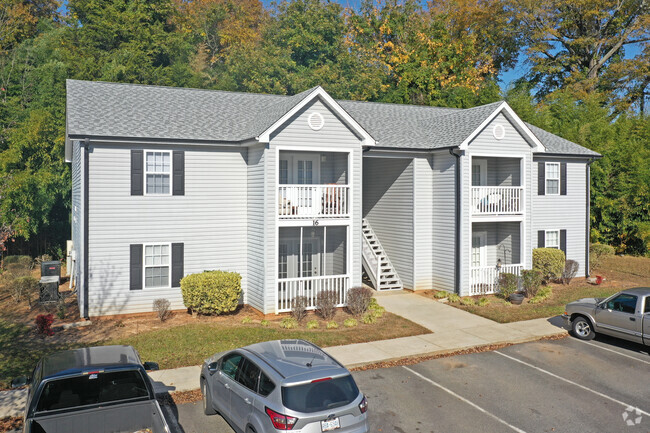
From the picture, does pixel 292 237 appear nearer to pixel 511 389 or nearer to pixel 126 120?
pixel 126 120

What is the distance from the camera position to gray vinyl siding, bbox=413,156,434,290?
74.5ft

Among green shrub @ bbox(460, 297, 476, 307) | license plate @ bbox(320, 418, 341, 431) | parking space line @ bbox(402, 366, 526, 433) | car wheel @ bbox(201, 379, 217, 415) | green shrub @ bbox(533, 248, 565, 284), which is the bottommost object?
parking space line @ bbox(402, 366, 526, 433)

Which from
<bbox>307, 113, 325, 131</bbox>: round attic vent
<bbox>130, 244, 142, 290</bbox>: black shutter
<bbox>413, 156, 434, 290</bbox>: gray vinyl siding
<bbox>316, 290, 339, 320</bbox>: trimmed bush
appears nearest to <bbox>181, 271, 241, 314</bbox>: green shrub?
<bbox>130, 244, 142, 290</bbox>: black shutter

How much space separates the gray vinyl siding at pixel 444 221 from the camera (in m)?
21.9

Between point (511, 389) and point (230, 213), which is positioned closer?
point (511, 389)

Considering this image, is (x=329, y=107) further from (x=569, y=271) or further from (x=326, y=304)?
(x=569, y=271)

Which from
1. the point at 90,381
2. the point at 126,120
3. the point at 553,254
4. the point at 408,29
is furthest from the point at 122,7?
the point at 90,381

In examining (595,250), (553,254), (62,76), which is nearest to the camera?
(553,254)

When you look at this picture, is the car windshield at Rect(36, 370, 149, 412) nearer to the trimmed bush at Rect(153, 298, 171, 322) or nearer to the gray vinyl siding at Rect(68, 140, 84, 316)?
the trimmed bush at Rect(153, 298, 171, 322)

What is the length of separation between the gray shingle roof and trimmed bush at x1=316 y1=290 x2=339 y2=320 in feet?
19.8

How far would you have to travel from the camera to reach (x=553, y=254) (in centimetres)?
2431

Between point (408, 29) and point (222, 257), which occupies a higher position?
point (408, 29)

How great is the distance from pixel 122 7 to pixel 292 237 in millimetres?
31809

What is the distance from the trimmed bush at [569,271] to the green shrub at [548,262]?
0.86 feet
